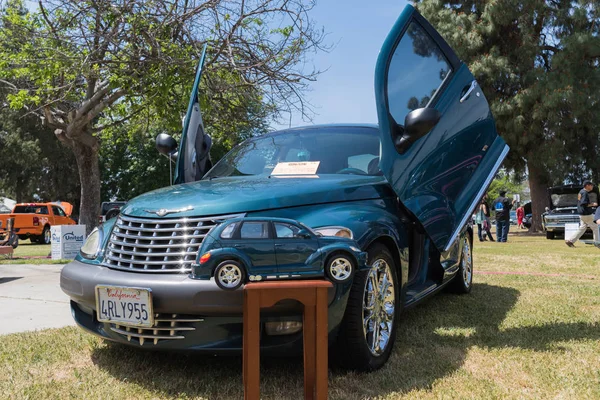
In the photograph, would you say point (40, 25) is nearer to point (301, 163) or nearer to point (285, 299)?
point (301, 163)

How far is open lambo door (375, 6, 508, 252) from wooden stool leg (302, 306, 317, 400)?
4.36 feet

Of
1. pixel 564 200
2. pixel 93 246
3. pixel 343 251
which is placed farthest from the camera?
pixel 564 200

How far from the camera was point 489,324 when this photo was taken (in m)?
4.49

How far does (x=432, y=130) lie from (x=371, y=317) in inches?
60.7

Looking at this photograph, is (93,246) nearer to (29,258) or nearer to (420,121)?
(420,121)

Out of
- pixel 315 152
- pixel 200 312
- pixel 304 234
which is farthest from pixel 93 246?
pixel 315 152

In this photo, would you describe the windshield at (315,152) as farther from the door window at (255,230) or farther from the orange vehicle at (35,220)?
the orange vehicle at (35,220)

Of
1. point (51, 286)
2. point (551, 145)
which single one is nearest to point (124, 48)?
point (51, 286)

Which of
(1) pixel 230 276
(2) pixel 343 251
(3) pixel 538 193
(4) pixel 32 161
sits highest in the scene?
(4) pixel 32 161

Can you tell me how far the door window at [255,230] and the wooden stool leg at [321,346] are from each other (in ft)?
1.32

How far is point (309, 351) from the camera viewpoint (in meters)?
2.71

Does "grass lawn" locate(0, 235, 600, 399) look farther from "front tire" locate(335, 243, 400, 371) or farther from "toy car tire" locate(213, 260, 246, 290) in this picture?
"toy car tire" locate(213, 260, 246, 290)

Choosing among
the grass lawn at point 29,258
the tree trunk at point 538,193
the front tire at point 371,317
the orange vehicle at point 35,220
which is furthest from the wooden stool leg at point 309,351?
the tree trunk at point 538,193

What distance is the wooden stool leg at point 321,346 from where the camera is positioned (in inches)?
104
